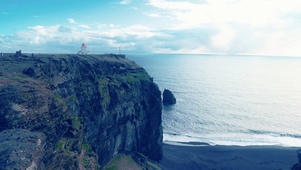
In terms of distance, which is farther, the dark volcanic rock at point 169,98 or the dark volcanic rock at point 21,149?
the dark volcanic rock at point 169,98

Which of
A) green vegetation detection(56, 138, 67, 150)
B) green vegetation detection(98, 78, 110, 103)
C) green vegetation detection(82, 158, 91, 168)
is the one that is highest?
green vegetation detection(98, 78, 110, 103)

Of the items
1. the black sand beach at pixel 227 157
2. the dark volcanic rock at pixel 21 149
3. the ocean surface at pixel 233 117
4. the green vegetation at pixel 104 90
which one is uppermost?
the green vegetation at pixel 104 90

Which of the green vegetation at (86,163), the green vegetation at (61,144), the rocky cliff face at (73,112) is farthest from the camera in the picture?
the green vegetation at (86,163)

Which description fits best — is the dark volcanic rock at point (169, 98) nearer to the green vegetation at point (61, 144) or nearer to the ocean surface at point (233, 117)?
the ocean surface at point (233, 117)

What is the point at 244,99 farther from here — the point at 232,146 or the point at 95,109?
the point at 95,109

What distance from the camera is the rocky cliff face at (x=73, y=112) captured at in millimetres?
A: 28000

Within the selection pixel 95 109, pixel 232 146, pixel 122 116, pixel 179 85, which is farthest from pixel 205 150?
pixel 179 85

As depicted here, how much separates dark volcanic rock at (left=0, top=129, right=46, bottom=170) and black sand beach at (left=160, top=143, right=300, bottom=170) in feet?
142

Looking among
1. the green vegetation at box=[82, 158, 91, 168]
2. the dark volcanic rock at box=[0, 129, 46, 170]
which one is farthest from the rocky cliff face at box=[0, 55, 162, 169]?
the green vegetation at box=[82, 158, 91, 168]

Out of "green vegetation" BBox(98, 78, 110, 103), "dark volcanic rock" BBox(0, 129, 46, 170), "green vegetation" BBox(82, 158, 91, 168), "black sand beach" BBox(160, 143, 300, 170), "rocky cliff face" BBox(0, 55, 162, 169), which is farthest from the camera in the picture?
"black sand beach" BBox(160, 143, 300, 170)

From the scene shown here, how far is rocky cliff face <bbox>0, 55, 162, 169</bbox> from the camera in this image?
2800cm

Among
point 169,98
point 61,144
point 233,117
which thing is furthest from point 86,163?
point 169,98

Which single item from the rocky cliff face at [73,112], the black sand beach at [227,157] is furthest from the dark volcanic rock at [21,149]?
the black sand beach at [227,157]

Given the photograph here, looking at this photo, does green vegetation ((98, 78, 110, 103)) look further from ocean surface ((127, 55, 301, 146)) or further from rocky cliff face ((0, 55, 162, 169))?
ocean surface ((127, 55, 301, 146))
